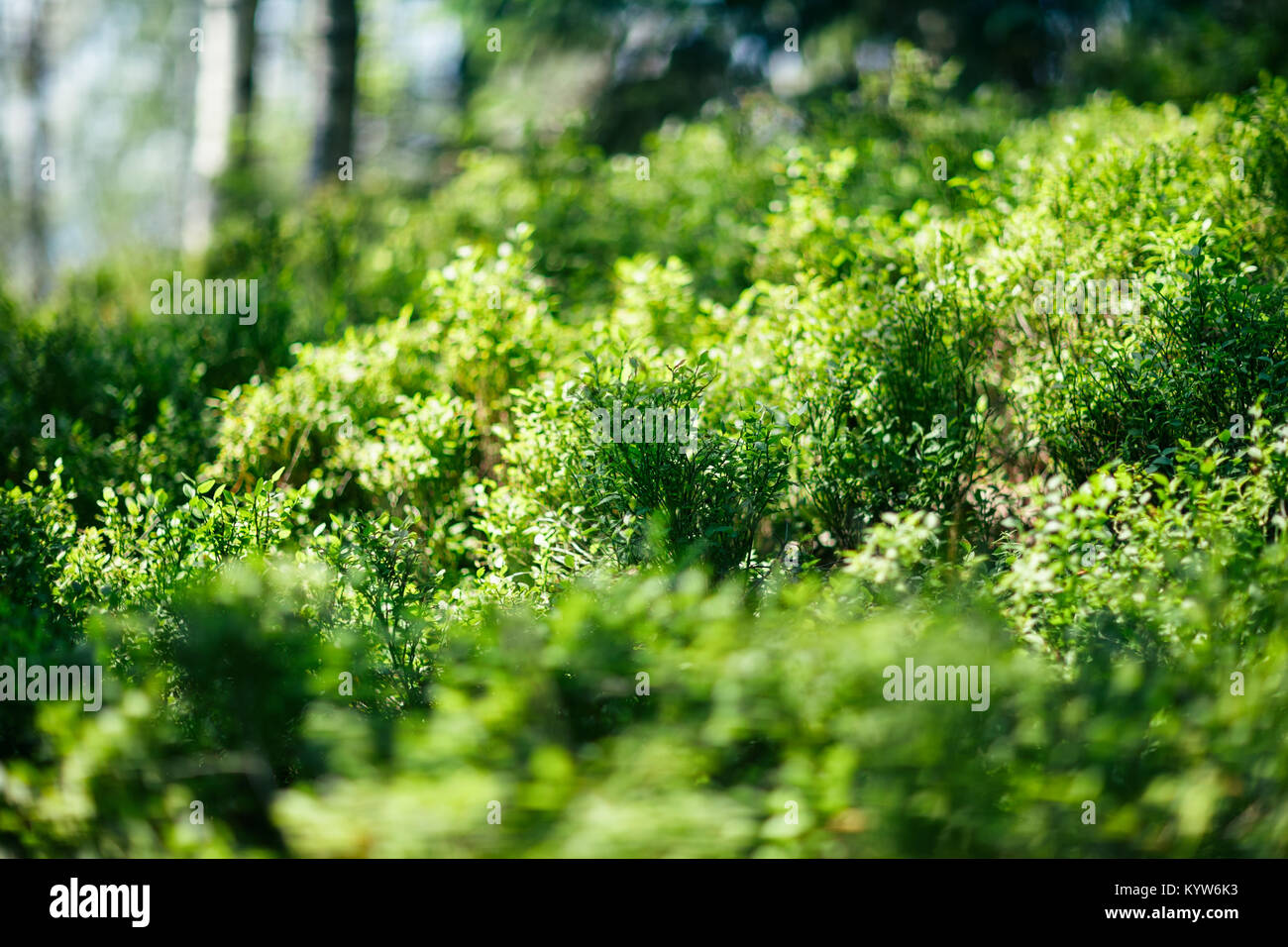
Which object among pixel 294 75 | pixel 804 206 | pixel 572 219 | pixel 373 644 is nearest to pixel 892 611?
pixel 373 644

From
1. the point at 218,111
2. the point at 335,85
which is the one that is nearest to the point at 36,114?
the point at 218,111

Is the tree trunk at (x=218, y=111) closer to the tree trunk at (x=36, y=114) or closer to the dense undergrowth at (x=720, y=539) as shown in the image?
the dense undergrowth at (x=720, y=539)

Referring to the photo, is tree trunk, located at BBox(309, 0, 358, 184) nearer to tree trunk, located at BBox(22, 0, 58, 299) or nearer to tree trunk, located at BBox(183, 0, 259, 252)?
tree trunk, located at BBox(183, 0, 259, 252)

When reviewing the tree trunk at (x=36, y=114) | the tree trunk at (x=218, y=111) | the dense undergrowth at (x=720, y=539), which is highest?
the tree trunk at (x=36, y=114)

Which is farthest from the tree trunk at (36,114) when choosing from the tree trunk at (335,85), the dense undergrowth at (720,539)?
the dense undergrowth at (720,539)

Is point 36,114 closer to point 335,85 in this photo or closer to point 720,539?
point 335,85

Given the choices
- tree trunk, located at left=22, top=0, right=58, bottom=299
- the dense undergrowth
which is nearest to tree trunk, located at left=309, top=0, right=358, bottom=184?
the dense undergrowth

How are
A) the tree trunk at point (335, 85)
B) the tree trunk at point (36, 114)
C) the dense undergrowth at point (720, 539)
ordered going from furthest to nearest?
the tree trunk at point (36, 114) < the tree trunk at point (335, 85) < the dense undergrowth at point (720, 539)

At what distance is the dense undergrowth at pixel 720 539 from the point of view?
8.52ft

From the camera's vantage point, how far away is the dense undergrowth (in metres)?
2.60

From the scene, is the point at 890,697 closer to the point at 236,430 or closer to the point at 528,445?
the point at 528,445

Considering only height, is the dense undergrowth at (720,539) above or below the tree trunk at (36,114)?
below

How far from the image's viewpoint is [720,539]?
4.45 metres

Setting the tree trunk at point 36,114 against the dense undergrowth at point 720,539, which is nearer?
the dense undergrowth at point 720,539
